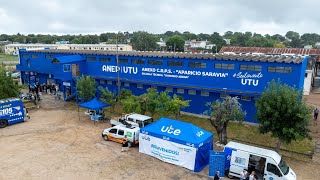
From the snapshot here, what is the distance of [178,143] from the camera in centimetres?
1906

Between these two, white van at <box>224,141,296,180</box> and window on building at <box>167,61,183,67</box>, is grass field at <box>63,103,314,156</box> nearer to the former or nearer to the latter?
white van at <box>224,141,296,180</box>

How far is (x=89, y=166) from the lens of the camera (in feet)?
62.6

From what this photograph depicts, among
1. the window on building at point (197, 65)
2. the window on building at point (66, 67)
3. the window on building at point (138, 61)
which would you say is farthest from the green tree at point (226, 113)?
the window on building at point (66, 67)

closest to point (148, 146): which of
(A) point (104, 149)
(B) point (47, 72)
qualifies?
(A) point (104, 149)

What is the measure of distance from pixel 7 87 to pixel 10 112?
552 centimetres

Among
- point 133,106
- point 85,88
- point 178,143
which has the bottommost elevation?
point 178,143

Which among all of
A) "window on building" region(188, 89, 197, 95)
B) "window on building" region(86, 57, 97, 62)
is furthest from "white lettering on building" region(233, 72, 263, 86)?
"window on building" region(86, 57, 97, 62)

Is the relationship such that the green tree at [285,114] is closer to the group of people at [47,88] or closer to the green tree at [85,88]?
the green tree at [85,88]

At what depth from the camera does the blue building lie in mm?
26656

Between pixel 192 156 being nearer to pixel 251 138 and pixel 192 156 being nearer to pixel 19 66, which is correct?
pixel 251 138

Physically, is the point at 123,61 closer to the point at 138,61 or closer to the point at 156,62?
the point at 138,61

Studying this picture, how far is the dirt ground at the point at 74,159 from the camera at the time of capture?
18031 mm

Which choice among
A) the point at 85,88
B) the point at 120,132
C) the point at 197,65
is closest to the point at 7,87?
the point at 85,88

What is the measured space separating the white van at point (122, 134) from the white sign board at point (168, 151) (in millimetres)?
1110
